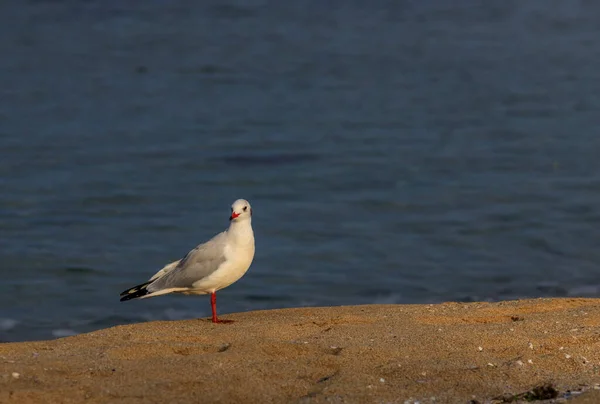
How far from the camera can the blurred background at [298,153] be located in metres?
10.4

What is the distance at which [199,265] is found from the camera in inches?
307

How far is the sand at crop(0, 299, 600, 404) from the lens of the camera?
196 inches

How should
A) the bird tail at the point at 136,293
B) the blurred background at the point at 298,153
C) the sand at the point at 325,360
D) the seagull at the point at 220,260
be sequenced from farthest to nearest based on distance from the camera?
the blurred background at the point at 298,153 < the bird tail at the point at 136,293 < the seagull at the point at 220,260 < the sand at the point at 325,360

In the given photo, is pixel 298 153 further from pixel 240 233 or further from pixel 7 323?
pixel 240 233

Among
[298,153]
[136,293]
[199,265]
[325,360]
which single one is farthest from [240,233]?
[298,153]

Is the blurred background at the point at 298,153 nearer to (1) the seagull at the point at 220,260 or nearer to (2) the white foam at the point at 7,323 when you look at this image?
(2) the white foam at the point at 7,323

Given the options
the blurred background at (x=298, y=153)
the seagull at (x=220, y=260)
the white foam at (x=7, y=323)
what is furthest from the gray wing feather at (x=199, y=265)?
the white foam at (x=7, y=323)

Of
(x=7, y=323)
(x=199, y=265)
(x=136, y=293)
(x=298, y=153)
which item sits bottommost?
(x=7, y=323)

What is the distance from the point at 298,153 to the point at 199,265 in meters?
6.43

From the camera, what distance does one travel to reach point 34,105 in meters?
16.0

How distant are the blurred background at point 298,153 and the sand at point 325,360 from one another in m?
2.76

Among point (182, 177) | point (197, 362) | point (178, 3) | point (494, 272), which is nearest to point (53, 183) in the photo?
point (182, 177)

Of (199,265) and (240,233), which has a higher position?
(240,233)

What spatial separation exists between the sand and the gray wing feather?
551mm
